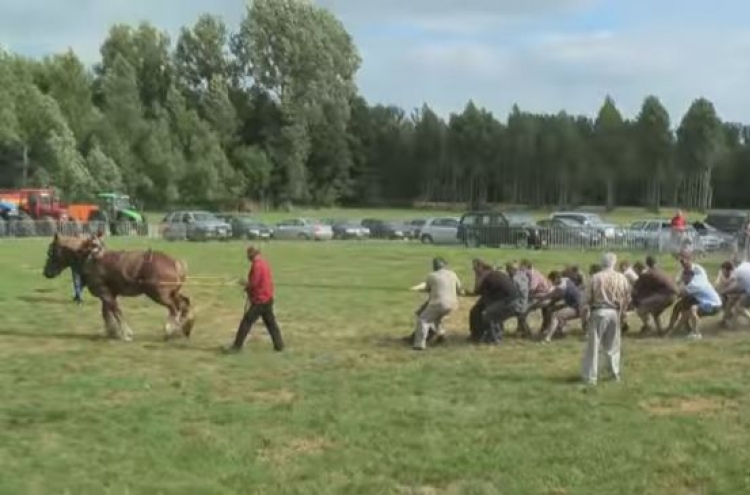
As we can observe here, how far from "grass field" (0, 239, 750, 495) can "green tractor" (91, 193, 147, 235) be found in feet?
142

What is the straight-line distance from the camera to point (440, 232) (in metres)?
59.5

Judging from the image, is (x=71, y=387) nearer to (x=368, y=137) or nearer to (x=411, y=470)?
(x=411, y=470)

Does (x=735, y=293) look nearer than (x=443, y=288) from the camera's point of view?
No

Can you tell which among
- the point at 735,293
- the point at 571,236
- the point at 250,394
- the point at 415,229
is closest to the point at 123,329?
the point at 250,394

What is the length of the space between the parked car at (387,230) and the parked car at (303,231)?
2.86 metres

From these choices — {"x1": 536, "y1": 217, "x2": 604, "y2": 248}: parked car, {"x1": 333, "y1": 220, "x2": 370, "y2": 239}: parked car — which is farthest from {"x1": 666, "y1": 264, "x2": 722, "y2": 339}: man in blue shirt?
{"x1": 333, "y1": 220, "x2": 370, "y2": 239}: parked car

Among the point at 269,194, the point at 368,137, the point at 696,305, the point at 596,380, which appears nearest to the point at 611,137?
the point at 269,194

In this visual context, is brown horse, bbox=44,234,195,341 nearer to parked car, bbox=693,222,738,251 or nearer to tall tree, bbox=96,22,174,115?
parked car, bbox=693,222,738,251

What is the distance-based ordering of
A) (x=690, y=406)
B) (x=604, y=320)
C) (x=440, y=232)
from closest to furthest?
1. (x=690, y=406)
2. (x=604, y=320)
3. (x=440, y=232)

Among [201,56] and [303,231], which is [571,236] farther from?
[201,56]

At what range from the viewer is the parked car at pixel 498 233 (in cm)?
4956

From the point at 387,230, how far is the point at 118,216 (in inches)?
611

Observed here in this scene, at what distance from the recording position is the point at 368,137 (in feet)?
410

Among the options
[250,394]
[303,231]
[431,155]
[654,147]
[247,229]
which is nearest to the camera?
[250,394]
